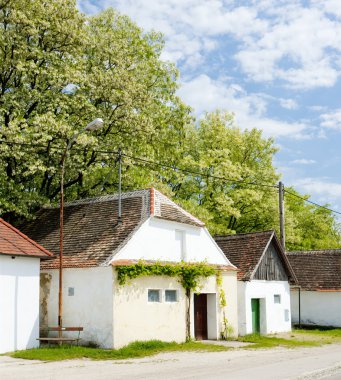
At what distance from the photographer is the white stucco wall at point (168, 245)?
2475cm

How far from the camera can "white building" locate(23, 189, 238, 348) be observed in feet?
76.7

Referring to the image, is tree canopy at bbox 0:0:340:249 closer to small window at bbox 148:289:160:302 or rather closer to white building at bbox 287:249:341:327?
white building at bbox 287:249:341:327

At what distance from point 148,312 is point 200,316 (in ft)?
14.9

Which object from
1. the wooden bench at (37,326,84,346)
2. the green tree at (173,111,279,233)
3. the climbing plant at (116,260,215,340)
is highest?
the green tree at (173,111,279,233)

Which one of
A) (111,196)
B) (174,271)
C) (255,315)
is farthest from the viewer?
(255,315)

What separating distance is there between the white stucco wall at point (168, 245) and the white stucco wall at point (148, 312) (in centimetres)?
107

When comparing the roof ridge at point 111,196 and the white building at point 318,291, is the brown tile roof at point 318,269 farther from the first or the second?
the roof ridge at point 111,196

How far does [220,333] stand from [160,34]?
23.8 metres

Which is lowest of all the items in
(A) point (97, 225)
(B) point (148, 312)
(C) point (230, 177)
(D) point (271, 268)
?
(B) point (148, 312)

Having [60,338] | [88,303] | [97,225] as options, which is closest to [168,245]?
[97,225]

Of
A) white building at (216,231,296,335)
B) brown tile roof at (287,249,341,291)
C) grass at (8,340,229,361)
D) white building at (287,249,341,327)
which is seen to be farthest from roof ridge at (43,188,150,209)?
brown tile roof at (287,249,341,291)

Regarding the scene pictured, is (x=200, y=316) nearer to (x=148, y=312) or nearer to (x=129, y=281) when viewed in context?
(x=148, y=312)

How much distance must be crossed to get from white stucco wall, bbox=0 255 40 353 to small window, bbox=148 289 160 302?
15.2 ft

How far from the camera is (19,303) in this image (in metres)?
22.6
